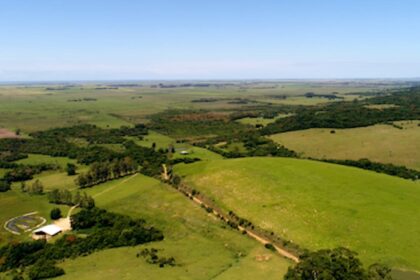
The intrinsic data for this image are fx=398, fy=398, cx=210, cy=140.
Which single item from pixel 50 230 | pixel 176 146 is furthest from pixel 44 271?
pixel 176 146

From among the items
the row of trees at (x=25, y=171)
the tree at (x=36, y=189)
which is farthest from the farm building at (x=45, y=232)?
the row of trees at (x=25, y=171)

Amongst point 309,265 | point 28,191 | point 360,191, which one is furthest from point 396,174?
point 28,191

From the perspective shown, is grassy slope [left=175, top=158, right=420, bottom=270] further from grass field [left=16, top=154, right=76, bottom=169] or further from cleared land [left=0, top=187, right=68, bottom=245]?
grass field [left=16, top=154, right=76, bottom=169]

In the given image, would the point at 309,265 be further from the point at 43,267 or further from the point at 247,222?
the point at 43,267

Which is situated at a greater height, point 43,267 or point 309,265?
point 309,265

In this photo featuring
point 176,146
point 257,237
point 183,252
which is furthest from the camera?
point 176,146

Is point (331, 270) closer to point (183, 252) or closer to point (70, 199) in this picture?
point (183, 252)
